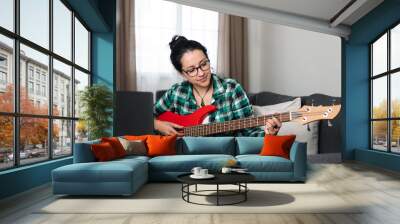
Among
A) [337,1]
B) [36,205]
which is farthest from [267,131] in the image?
[36,205]

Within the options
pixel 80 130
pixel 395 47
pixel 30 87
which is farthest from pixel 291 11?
pixel 30 87

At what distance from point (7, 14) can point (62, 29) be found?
6.13 ft

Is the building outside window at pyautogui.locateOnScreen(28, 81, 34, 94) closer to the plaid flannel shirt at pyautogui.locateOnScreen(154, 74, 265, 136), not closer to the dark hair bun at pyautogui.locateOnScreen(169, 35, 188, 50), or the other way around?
the plaid flannel shirt at pyautogui.locateOnScreen(154, 74, 265, 136)

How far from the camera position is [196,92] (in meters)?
8.45

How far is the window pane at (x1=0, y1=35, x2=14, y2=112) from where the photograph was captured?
4348mm

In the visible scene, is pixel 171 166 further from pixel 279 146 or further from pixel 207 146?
pixel 279 146

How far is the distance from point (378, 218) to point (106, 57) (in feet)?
20.1

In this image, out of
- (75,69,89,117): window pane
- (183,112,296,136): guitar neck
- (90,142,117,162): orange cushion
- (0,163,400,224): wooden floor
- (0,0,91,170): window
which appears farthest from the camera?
(183,112,296,136): guitar neck

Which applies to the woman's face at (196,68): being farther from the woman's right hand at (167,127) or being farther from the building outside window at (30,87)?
the building outside window at (30,87)

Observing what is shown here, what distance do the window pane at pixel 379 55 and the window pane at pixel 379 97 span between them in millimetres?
206

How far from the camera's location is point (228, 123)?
8.09m

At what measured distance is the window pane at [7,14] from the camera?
4340 millimetres

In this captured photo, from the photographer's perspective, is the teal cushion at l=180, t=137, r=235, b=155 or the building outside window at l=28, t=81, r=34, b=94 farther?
the teal cushion at l=180, t=137, r=235, b=155

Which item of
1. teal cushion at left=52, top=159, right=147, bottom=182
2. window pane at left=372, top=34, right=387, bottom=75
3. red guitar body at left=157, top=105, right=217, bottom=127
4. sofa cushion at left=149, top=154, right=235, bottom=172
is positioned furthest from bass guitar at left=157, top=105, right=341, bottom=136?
teal cushion at left=52, top=159, right=147, bottom=182
